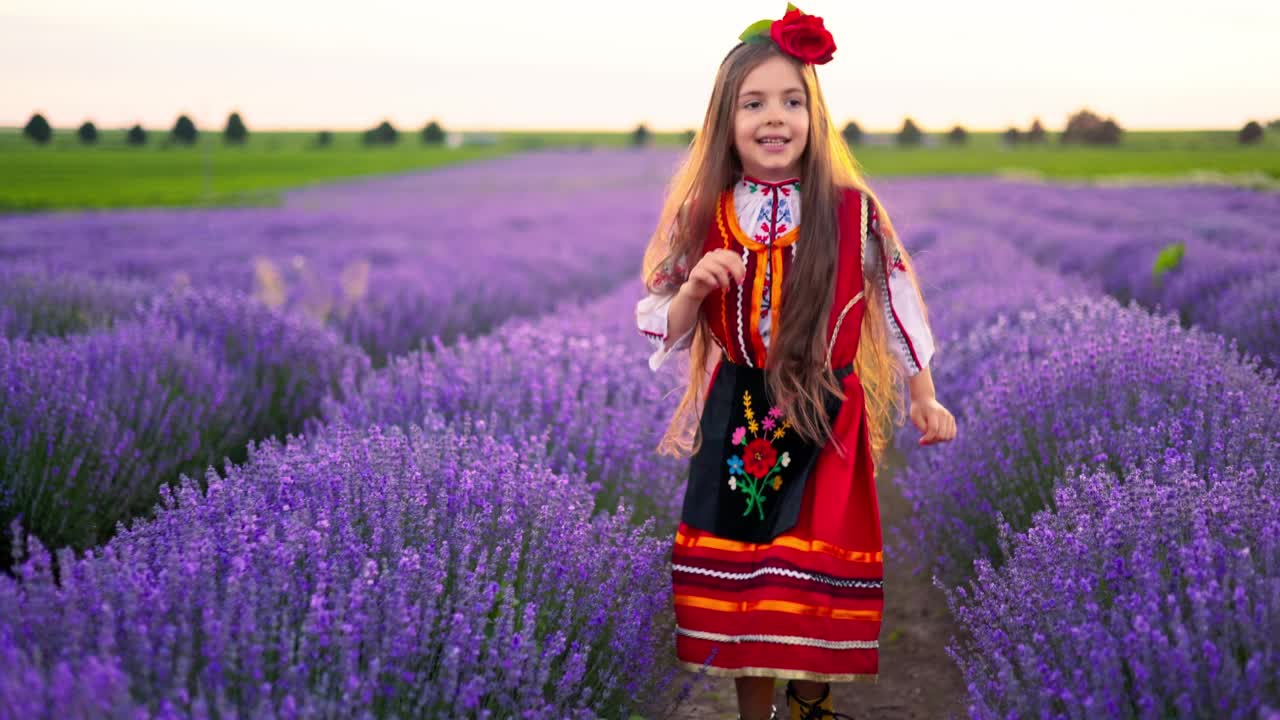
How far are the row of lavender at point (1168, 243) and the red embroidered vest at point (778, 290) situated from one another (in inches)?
65.1

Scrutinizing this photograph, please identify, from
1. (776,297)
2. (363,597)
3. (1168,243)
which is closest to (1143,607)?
(776,297)

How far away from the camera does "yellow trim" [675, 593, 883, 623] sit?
77.0 inches

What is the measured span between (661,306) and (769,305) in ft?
0.79

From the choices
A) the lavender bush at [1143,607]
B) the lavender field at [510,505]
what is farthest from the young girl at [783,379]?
the lavender bush at [1143,607]

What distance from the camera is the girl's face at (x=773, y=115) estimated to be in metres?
2.05

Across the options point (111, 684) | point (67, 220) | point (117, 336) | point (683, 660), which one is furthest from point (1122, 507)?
point (67, 220)

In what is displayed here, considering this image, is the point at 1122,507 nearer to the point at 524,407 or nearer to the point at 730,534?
the point at 730,534

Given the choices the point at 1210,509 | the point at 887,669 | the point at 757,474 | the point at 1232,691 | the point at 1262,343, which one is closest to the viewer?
the point at 1232,691

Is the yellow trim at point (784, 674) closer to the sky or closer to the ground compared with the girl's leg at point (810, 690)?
closer to the sky

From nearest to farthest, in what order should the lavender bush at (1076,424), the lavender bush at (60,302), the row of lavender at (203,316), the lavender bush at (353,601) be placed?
the lavender bush at (353,601) → the lavender bush at (1076,424) → the row of lavender at (203,316) → the lavender bush at (60,302)

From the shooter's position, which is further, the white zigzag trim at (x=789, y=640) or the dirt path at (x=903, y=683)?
the dirt path at (x=903, y=683)

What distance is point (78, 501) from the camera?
2.92m

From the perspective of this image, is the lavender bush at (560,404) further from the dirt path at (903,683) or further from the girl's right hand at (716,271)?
the girl's right hand at (716,271)

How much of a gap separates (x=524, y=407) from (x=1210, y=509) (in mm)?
1918
